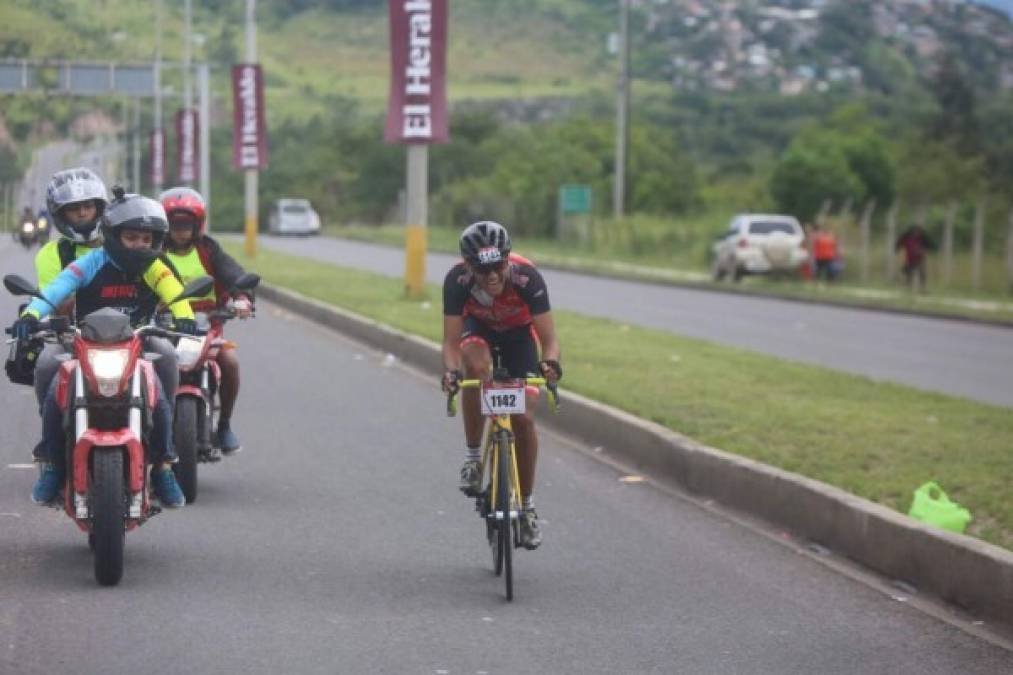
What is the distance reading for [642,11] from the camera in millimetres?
194750

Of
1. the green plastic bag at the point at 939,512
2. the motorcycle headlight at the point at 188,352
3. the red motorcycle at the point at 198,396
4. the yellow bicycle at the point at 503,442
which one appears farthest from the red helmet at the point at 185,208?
the green plastic bag at the point at 939,512

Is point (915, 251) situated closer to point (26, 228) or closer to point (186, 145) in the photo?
point (26, 228)

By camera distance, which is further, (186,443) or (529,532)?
(186,443)

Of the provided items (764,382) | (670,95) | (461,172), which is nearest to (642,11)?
(670,95)

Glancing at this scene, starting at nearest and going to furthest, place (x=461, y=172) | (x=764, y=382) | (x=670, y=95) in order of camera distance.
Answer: (x=764, y=382) < (x=461, y=172) < (x=670, y=95)

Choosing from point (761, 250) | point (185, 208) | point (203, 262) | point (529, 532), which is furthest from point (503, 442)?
point (761, 250)

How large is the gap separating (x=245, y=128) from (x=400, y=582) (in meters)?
39.3

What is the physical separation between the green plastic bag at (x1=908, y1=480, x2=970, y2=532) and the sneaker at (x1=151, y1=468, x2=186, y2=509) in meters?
3.52

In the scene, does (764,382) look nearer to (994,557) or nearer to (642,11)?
(994,557)

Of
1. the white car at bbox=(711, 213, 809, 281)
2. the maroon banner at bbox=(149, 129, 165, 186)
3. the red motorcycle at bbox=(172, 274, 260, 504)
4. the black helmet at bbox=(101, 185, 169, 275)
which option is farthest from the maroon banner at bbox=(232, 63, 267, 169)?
the black helmet at bbox=(101, 185, 169, 275)

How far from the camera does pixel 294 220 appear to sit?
8638 cm

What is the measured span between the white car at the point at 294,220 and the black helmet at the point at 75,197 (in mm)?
75976

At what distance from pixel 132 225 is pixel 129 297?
536mm

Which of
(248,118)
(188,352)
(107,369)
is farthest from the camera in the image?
(248,118)
